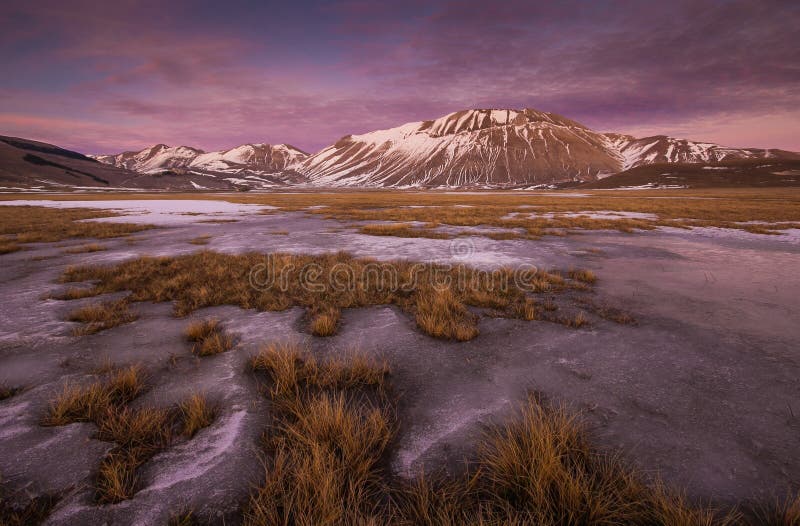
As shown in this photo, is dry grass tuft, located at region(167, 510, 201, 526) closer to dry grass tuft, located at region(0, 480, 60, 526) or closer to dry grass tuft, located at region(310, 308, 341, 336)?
dry grass tuft, located at region(0, 480, 60, 526)

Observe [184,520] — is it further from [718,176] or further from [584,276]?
[718,176]

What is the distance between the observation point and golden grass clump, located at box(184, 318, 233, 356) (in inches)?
179

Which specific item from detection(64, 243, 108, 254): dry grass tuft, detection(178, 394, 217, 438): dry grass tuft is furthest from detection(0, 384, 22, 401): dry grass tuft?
detection(64, 243, 108, 254): dry grass tuft

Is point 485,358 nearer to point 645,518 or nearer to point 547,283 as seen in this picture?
point 645,518

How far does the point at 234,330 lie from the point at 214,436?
2.67m

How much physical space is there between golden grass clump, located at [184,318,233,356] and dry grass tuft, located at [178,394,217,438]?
127 centimetres

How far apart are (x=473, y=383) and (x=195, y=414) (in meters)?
2.86

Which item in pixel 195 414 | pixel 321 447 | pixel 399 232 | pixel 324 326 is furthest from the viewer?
pixel 399 232

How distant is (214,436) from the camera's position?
9.68 ft

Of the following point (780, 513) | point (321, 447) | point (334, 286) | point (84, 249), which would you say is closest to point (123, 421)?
point (321, 447)

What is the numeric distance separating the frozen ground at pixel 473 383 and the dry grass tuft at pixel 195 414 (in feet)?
0.28

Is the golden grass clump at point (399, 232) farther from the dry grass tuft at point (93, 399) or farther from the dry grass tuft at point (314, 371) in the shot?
the dry grass tuft at point (93, 399)

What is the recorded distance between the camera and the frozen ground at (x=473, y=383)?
2480 mm

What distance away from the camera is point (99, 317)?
5.71 meters
